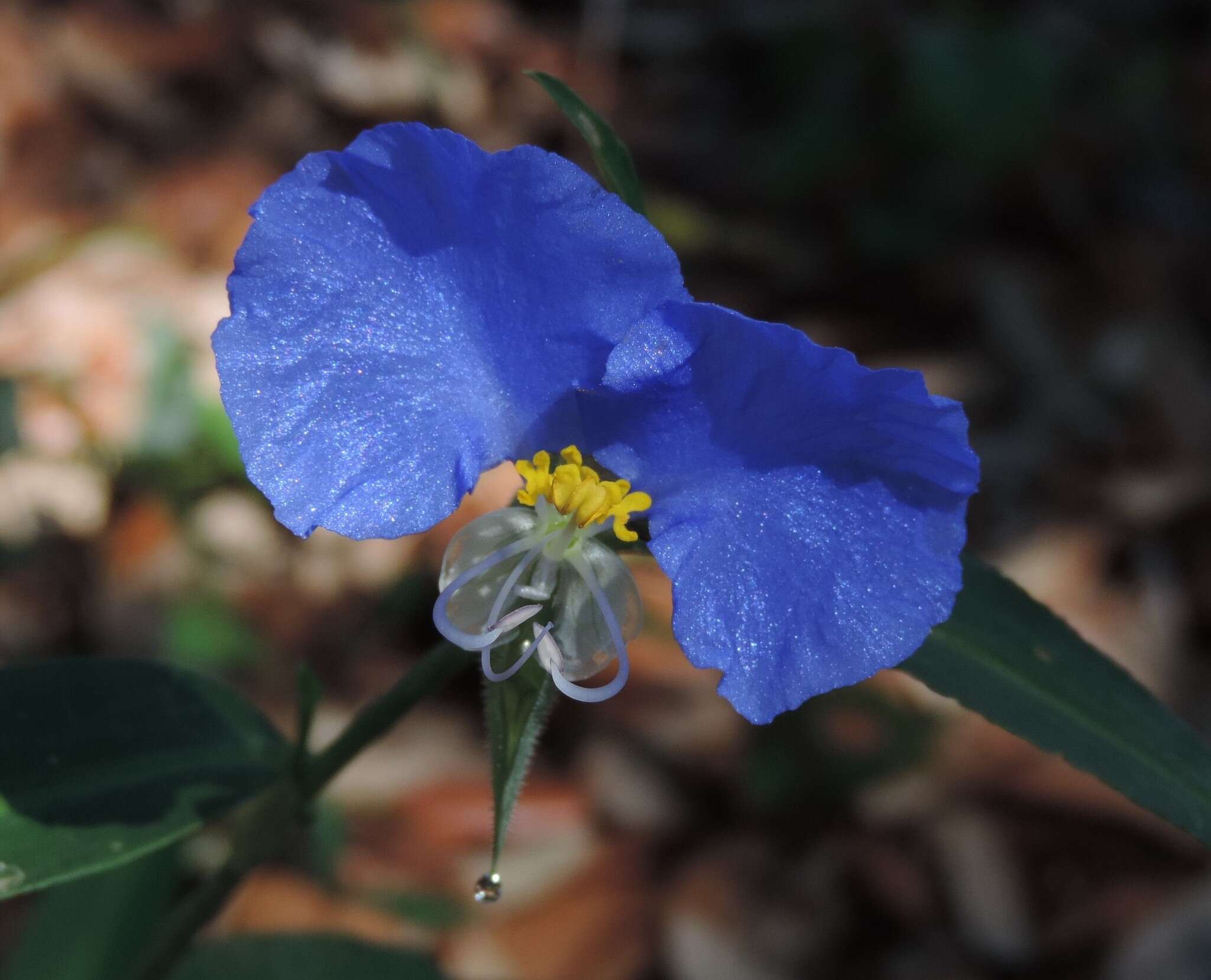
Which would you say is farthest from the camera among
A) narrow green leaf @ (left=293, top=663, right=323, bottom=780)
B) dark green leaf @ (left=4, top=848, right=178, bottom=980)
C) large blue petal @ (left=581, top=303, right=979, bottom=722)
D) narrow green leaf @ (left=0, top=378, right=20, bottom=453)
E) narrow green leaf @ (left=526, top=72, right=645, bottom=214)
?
narrow green leaf @ (left=0, top=378, right=20, bottom=453)

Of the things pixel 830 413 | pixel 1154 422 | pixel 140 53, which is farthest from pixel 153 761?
pixel 140 53

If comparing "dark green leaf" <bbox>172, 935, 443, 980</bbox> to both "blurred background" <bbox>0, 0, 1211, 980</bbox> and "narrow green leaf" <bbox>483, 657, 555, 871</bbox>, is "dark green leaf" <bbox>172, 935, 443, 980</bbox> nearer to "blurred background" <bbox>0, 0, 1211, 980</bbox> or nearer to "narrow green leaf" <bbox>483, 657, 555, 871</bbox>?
"blurred background" <bbox>0, 0, 1211, 980</bbox>

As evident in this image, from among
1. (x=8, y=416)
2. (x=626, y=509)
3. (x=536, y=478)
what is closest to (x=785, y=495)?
(x=626, y=509)

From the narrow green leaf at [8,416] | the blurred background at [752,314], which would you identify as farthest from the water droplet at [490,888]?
the narrow green leaf at [8,416]

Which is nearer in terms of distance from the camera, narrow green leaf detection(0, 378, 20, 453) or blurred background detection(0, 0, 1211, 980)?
narrow green leaf detection(0, 378, 20, 453)

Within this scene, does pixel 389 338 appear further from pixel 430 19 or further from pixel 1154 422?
pixel 430 19

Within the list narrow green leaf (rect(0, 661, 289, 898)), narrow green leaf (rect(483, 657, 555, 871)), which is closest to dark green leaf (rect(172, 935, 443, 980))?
narrow green leaf (rect(0, 661, 289, 898))

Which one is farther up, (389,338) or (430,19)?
(389,338)
